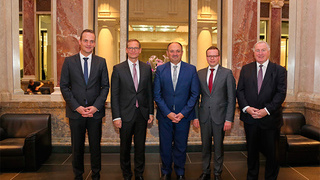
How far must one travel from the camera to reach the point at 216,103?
319 centimetres

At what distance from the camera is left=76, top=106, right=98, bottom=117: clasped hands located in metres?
2.99

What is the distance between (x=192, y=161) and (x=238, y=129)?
1.33 meters

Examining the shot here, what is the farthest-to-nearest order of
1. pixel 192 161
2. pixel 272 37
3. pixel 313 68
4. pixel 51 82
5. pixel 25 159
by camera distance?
1. pixel 51 82
2. pixel 272 37
3. pixel 313 68
4. pixel 192 161
5. pixel 25 159

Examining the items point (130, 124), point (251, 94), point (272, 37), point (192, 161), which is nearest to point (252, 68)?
point (251, 94)

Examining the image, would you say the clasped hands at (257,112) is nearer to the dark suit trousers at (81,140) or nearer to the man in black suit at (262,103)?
the man in black suit at (262,103)

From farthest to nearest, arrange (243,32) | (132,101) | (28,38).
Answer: (28,38) → (243,32) → (132,101)

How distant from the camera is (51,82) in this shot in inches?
475

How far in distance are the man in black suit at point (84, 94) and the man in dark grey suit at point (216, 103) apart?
1278mm

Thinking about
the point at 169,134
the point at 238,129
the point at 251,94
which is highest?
the point at 251,94

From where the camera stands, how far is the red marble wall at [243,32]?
198 inches

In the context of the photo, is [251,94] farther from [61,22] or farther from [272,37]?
[272,37]

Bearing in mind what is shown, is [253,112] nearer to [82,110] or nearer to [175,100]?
[175,100]

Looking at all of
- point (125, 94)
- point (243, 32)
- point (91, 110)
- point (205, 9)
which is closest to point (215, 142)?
point (125, 94)

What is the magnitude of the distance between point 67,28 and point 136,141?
2879mm
